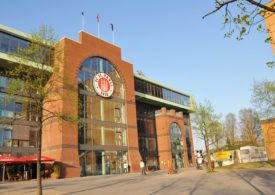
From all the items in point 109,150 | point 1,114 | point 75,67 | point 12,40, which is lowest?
point 109,150

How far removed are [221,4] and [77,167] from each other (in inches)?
1182

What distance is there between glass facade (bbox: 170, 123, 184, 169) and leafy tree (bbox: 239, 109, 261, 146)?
18833 millimetres

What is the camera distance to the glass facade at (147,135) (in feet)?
165

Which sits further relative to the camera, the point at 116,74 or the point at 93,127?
the point at 116,74

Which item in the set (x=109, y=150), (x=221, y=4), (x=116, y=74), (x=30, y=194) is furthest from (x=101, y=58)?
(x=221, y=4)

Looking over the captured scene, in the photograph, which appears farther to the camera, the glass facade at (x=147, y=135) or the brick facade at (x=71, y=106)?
the glass facade at (x=147, y=135)

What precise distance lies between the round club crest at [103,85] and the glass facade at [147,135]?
12409 mm

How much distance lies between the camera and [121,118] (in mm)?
42094

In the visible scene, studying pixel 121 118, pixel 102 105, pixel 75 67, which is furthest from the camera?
pixel 121 118

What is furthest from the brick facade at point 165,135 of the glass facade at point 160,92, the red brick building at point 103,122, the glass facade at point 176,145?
the glass facade at point 160,92

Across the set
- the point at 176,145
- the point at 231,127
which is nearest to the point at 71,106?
the point at 176,145

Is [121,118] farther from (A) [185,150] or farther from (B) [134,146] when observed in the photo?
(A) [185,150]

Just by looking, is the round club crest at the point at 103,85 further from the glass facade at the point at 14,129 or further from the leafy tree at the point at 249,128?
the leafy tree at the point at 249,128

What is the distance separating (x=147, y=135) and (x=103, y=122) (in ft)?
52.5
